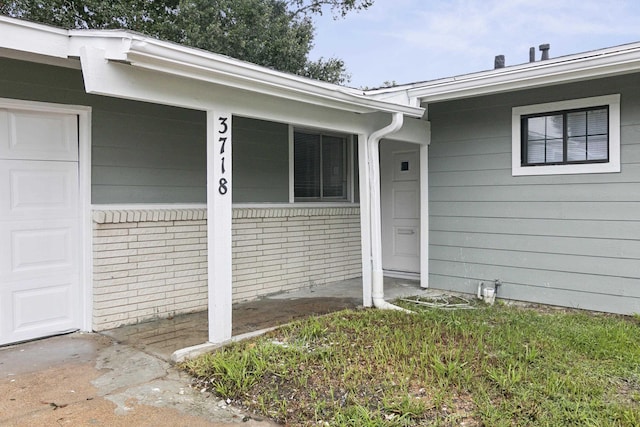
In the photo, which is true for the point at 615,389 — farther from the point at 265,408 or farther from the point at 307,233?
the point at 307,233

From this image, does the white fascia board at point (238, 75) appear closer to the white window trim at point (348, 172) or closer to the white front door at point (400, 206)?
the white window trim at point (348, 172)

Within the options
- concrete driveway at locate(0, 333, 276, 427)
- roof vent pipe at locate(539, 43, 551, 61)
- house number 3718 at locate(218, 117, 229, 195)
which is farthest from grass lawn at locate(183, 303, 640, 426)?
roof vent pipe at locate(539, 43, 551, 61)

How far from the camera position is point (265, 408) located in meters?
2.99

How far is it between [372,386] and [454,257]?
3.50 metres

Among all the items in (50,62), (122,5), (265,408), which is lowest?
(265,408)

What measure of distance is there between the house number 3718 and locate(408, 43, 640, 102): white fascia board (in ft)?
9.29

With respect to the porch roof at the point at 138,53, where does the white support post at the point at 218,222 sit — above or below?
below

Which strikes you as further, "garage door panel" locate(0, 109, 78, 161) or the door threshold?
the door threshold

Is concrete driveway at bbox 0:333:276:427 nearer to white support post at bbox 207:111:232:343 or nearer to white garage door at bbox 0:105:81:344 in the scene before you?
white garage door at bbox 0:105:81:344

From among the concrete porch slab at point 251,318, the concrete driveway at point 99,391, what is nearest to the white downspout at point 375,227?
the concrete porch slab at point 251,318

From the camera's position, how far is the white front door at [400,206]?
23.9 ft

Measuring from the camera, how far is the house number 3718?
157 inches

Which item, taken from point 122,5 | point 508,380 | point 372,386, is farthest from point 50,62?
point 122,5

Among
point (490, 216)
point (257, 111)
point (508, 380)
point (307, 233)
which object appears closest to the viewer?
point (508, 380)
